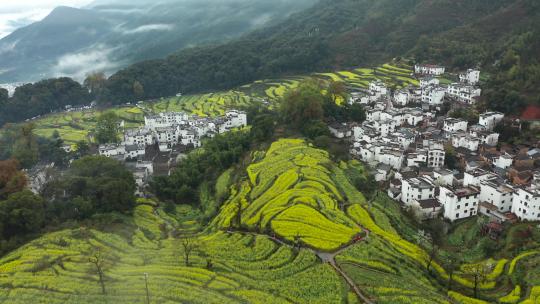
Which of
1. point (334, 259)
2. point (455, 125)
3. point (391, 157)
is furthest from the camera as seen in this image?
point (455, 125)

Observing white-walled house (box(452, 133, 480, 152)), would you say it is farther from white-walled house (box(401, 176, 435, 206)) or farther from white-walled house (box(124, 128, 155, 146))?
white-walled house (box(124, 128, 155, 146))

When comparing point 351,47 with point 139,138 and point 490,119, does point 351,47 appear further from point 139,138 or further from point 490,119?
point 139,138

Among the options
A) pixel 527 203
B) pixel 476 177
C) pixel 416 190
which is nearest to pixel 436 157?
pixel 476 177

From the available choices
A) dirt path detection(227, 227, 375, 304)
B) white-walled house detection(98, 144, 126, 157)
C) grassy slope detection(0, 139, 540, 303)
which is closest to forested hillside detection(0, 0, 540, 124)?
white-walled house detection(98, 144, 126, 157)

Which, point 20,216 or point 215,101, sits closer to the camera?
point 20,216

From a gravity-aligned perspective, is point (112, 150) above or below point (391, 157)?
below

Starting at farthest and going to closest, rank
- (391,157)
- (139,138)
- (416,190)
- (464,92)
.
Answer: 1. (139,138)
2. (464,92)
3. (391,157)
4. (416,190)

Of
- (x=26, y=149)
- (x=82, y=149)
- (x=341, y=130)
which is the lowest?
(x=82, y=149)
